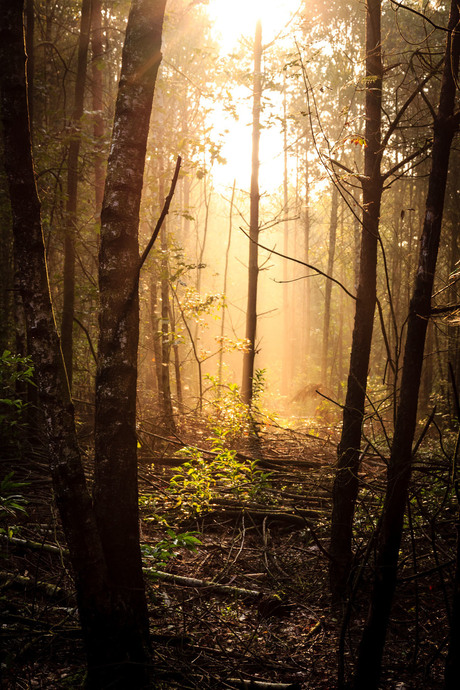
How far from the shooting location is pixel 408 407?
279 centimetres

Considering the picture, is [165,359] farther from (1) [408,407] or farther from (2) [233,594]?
(1) [408,407]

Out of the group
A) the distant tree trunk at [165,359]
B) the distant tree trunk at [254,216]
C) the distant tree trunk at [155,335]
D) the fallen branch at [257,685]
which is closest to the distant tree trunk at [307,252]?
the distant tree trunk at [254,216]

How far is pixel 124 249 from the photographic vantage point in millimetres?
3033

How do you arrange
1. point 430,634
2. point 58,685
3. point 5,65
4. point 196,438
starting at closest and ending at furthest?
→ point 5,65 → point 58,685 → point 430,634 → point 196,438

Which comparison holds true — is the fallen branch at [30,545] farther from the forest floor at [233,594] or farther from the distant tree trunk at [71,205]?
the distant tree trunk at [71,205]

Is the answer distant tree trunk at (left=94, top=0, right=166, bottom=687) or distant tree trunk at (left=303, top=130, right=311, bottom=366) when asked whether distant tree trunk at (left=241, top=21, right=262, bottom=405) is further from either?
distant tree trunk at (left=303, top=130, right=311, bottom=366)

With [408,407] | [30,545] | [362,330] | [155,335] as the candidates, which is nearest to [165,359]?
[155,335]

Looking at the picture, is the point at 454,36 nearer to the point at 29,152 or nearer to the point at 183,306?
the point at 29,152

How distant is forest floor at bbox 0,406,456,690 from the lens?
10.5ft

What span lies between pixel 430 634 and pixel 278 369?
34836 mm

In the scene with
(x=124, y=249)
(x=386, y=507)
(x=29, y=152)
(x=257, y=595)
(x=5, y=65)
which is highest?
(x=5, y=65)

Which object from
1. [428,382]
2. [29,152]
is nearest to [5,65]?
[29,152]

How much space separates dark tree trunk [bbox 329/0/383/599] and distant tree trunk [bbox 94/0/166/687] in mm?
2049

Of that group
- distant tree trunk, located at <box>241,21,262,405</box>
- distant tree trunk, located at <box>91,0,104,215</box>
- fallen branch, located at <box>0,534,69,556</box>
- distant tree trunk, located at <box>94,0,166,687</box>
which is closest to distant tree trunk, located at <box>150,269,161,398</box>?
distant tree trunk, located at <box>241,21,262,405</box>
